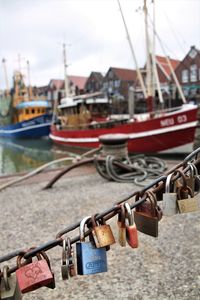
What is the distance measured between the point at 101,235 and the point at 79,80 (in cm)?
6075

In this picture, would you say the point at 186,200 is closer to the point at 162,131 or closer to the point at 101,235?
the point at 101,235

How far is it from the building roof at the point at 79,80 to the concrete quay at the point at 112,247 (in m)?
54.4

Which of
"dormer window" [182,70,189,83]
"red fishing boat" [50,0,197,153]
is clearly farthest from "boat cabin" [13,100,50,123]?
"dormer window" [182,70,189,83]

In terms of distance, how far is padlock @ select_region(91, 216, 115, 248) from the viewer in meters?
1.29

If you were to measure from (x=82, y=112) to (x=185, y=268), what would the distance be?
19.3 metres

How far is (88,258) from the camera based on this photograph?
4.33 feet

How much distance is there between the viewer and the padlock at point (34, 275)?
1.18 meters

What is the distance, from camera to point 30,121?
35594mm

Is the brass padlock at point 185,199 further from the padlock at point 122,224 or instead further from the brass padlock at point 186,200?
the padlock at point 122,224

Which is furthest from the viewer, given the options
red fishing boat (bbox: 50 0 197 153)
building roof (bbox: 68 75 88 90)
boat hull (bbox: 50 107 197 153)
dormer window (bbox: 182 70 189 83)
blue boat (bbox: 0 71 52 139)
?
building roof (bbox: 68 75 88 90)

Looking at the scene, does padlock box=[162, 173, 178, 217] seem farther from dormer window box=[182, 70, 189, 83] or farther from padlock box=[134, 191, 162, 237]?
dormer window box=[182, 70, 189, 83]

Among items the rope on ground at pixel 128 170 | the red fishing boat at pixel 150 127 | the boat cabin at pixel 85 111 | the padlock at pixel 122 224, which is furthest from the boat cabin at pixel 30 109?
the padlock at pixel 122 224

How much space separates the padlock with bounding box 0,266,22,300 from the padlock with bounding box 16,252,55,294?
2 centimetres

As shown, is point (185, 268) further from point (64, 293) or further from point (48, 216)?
point (48, 216)
